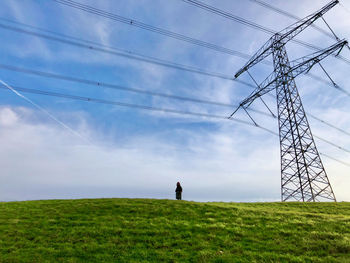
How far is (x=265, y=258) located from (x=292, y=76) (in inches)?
991

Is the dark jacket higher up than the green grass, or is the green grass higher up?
the dark jacket

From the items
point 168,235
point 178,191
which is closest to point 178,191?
point 178,191

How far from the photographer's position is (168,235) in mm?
12297

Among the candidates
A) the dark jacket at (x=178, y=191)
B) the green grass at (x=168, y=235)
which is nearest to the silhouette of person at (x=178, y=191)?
the dark jacket at (x=178, y=191)

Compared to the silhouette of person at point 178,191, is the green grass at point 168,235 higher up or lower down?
lower down

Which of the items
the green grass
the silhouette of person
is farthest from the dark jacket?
the green grass

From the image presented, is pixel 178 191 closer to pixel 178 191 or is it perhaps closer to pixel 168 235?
pixel 178 191

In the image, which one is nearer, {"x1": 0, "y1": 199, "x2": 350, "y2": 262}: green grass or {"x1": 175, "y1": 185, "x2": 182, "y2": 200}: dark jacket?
{"x1": 0, "y1": 199, "x2": 350, "y2": 262}: green grass

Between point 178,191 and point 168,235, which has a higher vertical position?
point 178,191

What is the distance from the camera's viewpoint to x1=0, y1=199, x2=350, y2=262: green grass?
980 centimetres

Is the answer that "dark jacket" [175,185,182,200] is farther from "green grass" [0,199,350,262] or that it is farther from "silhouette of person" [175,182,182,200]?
"green grass" [0,199,350,262]

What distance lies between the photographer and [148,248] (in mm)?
10719

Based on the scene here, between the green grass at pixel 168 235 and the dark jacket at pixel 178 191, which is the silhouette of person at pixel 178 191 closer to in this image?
the dark jacket at pixel 178 191

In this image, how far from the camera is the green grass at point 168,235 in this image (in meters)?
9.80
